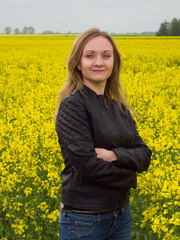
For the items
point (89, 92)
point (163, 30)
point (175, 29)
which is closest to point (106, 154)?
point (89, 92)

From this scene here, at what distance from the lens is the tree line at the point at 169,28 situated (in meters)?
73.3

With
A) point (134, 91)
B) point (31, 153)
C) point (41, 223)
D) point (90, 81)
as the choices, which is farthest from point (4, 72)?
point (90, 81)

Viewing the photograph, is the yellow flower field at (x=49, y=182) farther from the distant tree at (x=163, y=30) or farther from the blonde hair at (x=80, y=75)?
the distant tree at (x=163, y=30)

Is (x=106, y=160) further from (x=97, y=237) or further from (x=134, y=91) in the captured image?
(x=134, y=91)

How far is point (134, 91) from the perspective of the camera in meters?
8.02

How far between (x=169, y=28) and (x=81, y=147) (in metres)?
81.3

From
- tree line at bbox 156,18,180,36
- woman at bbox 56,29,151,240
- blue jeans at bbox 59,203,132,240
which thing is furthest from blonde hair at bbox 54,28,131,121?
tree line at bbox 156,18,180,36

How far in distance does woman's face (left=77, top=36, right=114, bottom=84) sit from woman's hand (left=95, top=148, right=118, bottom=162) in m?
0.46

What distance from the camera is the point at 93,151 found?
6.01ft

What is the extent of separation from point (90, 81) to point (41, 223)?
2079 millimetres

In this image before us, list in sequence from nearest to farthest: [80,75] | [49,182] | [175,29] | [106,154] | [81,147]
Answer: [81,147], [106,154], [80,75], [49,182], [175,29]

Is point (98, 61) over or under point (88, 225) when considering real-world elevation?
over

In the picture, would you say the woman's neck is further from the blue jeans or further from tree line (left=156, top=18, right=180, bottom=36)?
tree line (left=156, top=18, right=180, bottom=36)

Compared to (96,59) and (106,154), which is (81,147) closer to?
(106,154)
